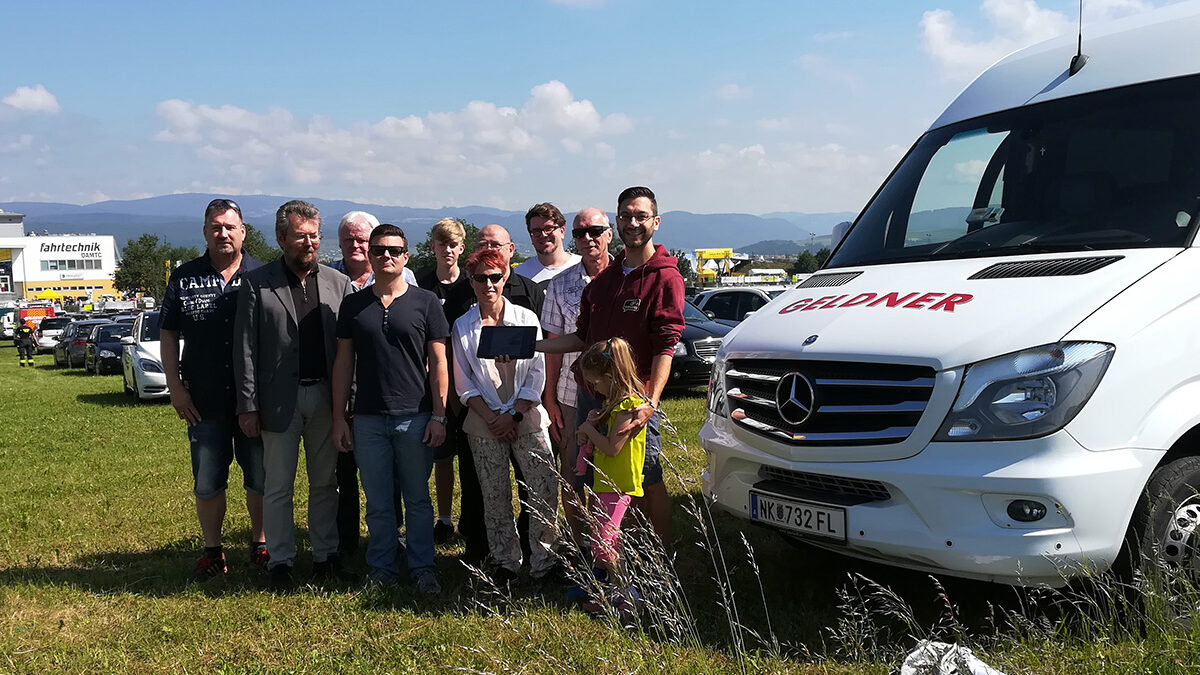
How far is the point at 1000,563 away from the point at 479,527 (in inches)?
118

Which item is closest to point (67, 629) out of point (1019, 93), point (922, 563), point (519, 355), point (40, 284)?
point (519, 355)

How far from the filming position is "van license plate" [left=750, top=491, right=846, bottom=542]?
3.86 m

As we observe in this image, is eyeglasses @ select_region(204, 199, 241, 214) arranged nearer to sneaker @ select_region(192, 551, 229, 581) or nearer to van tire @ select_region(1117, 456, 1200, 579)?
sneaker @ select_region(192, 551, 229, 581)

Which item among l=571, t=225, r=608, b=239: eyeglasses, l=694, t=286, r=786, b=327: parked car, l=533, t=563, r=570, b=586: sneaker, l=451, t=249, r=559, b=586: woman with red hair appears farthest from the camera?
l=694, t=286, r=786, b=327: parked car

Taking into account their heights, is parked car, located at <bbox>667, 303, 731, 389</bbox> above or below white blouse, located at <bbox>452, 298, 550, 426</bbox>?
below

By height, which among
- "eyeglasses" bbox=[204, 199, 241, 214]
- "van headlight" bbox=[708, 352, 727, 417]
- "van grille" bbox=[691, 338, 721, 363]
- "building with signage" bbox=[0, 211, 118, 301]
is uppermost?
"eyeglasses" bbox=[204, 199, 241, 214]

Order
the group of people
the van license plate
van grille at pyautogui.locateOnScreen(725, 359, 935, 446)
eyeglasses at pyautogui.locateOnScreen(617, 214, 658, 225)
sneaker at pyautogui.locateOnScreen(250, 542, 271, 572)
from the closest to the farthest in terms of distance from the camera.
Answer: van grille at pyautogui.locateOnScreen(725, 359, 935, 446) → the van license plate → eyeglasses at pyautogui.locateOnScreen(617, 214, 658, 225) → the group of people → sneaker at pyautogui.locateOnScreen(250, 542, 271, 572)

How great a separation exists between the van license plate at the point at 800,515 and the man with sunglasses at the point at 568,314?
1321mm

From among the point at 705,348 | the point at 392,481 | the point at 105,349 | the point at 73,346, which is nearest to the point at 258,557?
the point at 392,481

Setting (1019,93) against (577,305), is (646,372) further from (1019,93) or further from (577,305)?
(1019,93)

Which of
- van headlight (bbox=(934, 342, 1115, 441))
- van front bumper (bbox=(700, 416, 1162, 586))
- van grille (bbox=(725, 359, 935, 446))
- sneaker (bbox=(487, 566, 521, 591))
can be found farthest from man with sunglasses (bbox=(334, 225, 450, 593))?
van headlight (bbox=(934, 342, 1115, 441))

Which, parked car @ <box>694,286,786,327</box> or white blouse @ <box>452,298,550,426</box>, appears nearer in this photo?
white blouse @ <box>452,298,550,426</box>

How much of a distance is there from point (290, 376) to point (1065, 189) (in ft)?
13.4

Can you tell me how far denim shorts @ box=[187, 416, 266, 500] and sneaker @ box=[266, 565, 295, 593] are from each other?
52 centimetres
